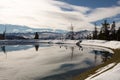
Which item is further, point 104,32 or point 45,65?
Answer: point 104,32

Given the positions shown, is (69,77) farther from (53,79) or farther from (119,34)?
(119,34)

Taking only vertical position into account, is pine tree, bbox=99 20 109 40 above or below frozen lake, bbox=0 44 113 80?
above

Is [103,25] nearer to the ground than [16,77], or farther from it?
farther from it

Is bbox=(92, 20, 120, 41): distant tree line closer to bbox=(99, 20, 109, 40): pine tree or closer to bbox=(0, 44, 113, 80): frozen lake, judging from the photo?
bbox=(99, 20, 109, 40): pine tree

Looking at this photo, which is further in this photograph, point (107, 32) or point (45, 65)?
point (107, 32)

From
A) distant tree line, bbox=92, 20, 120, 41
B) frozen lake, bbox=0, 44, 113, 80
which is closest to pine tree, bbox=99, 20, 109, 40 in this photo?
distant tree line, bbox=92, 20, 120, 41

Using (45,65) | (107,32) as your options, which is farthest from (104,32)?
(45,65)

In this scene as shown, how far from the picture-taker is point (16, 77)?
1105 inches

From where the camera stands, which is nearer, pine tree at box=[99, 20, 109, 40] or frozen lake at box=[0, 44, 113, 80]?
frozen lake at box=[0, 44, 113, 80]

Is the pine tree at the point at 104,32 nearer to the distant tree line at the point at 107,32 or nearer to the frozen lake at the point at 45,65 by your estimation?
the distant tree line at the point at 107,32

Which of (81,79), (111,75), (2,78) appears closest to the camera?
(111,75)

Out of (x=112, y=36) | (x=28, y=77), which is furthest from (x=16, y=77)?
(x=112, y=36)

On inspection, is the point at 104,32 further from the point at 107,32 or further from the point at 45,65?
the point at 45,65

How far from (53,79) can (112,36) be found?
362 feet
